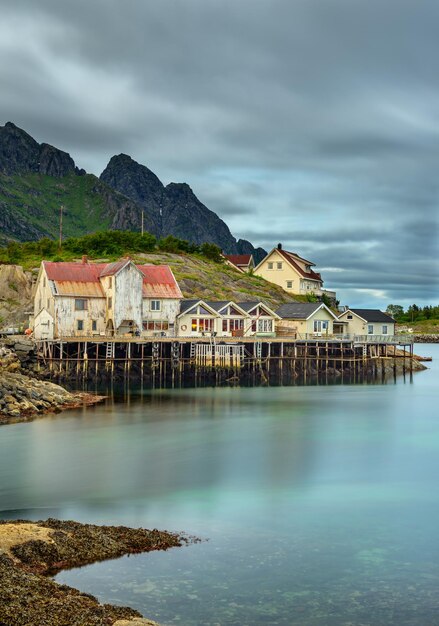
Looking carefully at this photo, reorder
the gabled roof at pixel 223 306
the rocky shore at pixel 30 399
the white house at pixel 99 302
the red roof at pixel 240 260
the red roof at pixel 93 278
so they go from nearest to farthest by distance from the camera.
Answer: the rocky shore at pixel 30 399 < the white house at pixel 99 302 < the red roof at pixel 93 278 < the gabled roof at pixel 223 306 < the red roof at pixel 240 260

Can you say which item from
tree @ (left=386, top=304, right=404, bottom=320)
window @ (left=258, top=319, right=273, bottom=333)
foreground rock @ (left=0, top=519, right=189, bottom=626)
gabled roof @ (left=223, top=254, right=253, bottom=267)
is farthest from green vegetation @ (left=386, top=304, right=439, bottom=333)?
foreground rock @ (left=0, top=519, right=189, bottom=626)

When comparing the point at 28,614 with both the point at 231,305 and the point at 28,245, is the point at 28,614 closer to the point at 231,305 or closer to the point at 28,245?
the point at 231,305

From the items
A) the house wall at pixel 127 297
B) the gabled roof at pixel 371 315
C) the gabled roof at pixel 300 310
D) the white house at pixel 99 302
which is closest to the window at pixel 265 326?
the gabled roof at pixel 300 310

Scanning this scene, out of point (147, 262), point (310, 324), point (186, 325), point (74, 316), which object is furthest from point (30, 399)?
point (147, 262)

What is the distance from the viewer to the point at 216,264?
9619 cm

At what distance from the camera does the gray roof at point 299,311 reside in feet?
230

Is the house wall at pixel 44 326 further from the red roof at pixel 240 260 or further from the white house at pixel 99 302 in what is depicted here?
the red roof at pixel 240 260

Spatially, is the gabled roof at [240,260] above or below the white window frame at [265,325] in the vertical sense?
above

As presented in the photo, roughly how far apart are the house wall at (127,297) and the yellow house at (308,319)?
15.4m

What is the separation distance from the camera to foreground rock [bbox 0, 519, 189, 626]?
12531mm

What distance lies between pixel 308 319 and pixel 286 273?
85.6ft

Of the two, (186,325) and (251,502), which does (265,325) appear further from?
(251,502)

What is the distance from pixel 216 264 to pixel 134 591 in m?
82.2

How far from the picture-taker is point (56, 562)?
16094 mm
